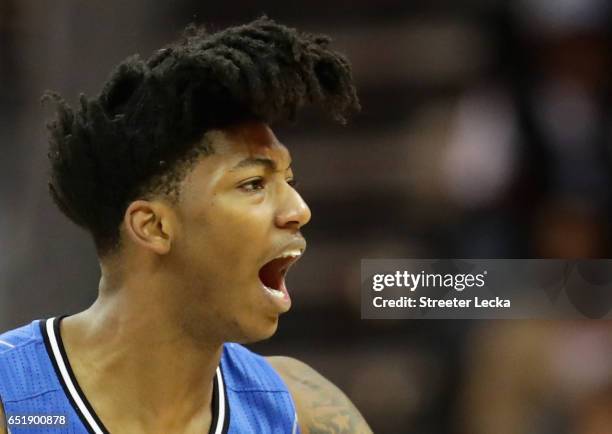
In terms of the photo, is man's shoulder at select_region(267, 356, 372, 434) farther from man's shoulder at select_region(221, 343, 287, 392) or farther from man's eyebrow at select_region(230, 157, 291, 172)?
man's eyebrow at select_region(230, 157, 291, 172)

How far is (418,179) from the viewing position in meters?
3.74

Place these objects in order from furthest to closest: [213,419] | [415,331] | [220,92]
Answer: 1. [415,331]
2. [213,419]
3. [220,92]

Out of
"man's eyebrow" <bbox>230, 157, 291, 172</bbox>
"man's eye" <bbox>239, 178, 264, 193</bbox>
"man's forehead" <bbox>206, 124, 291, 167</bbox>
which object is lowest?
"man's eye" <bbox>239, 178, 264, 193</bbox>

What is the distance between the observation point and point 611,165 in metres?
3.73

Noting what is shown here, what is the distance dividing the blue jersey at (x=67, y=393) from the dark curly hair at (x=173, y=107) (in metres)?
0.23

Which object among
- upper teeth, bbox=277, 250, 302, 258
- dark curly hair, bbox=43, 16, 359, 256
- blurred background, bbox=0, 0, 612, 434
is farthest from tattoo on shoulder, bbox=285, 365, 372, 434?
blurred background, bbox=0, 0, 612, 434

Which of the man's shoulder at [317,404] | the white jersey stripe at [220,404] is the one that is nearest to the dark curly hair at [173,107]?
the white jersey stripe at [220,404]

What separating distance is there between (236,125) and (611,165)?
176 centimetres

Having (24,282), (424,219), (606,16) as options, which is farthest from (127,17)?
(606,16)

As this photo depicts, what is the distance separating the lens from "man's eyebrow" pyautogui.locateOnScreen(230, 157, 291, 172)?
229cm

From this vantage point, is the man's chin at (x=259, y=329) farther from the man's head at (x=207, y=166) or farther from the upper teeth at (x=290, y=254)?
the upper teeth at (x=290, y=254)

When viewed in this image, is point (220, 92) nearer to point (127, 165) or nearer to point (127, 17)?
point (127, 165)

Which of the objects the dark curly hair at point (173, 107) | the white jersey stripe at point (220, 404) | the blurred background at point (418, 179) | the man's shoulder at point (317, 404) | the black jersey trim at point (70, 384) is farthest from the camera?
the blurred background at point (418, 179)

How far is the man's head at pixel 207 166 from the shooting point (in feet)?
7.39
